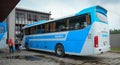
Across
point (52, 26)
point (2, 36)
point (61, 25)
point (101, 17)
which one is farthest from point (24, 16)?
point (101, 17)

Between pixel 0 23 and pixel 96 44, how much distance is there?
34.9ft

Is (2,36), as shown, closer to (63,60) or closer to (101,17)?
(63,60)

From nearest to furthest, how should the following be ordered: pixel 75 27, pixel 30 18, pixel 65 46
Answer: pixel 75 27 → pixel 65 46 → pixel 30 18

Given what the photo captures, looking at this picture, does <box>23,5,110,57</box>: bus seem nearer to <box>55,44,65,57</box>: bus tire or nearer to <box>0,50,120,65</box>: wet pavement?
<box>55,44,65,57</box>: bus tire

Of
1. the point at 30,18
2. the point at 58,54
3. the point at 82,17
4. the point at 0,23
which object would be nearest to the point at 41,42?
the point at 58,54

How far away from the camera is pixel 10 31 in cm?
2353

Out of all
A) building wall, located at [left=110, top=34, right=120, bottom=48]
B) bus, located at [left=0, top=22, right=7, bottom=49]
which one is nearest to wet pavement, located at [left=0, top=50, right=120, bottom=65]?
bus, located at [left=0, top=22, right=7, bottom=49]

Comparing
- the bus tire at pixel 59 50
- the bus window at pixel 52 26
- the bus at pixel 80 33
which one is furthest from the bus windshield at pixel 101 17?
the bus window at pixel 52 26

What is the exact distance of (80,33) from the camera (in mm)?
12664

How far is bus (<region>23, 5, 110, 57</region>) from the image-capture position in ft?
39.2

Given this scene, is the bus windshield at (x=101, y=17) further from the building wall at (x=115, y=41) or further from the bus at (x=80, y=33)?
the building wall at (x=115, y=41)

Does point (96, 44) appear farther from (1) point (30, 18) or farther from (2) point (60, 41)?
(1) point (30, 18)

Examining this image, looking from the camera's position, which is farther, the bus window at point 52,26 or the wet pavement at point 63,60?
the bus window at point 52,26

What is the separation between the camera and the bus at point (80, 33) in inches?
470
